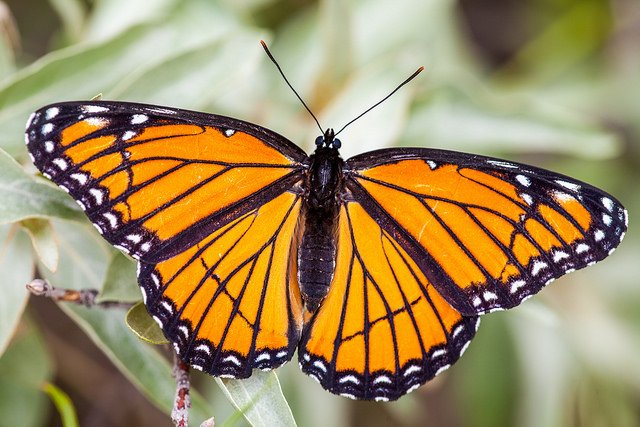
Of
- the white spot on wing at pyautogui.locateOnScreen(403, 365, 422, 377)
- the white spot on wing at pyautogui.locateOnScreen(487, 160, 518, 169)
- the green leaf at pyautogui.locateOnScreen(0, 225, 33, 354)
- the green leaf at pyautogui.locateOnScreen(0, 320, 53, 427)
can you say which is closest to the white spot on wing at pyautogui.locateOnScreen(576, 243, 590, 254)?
the white spot on wing at pyautogui.locateOnScreen(487, 160, 518, 169)

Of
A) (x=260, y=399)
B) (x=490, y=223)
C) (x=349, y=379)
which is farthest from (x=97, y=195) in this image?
(x=490, y=223)

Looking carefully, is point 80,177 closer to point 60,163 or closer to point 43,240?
point 60,163

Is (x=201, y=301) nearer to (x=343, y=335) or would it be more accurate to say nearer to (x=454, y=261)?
(x=343, y=335)

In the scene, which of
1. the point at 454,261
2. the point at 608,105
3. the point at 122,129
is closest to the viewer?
the point at 122,129

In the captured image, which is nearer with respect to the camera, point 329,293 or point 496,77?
→ point 329,293

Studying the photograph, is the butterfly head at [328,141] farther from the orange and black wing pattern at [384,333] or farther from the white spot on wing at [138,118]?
the white spot on wing at [138,118]

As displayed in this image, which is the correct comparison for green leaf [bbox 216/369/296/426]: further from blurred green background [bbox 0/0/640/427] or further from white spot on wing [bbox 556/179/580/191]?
white spot on wing [bbox 556/179/580/191]

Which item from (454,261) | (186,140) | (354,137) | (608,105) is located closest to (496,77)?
(608,105)

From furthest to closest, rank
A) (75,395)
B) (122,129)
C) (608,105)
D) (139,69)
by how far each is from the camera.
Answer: (608,105), (75,395), (139,69), (122,129)
